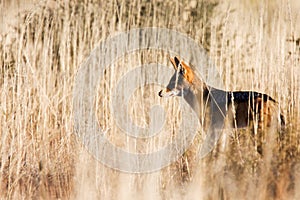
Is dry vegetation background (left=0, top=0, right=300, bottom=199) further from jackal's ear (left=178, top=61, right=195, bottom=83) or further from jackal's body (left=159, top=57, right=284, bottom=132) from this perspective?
jackal's ear (left=178, top=61, right=195, bottom=83)

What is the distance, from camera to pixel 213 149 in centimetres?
410

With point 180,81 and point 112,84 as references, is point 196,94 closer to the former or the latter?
point 180,81

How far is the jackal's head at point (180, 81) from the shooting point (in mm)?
5258

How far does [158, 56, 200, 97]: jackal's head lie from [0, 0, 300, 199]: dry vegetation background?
0.14 m

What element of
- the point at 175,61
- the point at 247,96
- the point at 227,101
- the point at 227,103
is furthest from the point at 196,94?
the point at 247,96

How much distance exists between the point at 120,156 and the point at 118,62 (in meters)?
1.02

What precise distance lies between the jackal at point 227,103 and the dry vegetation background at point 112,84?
118 mm

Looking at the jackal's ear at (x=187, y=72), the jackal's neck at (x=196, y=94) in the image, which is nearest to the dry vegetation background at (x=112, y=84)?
the jackal's ear at (x=187, y=72)

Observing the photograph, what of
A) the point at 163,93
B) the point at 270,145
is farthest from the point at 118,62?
the point at 270,145

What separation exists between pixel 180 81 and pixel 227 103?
82 cm

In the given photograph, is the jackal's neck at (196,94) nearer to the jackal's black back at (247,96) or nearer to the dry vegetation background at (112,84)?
the dry vegetation background at (112,84)

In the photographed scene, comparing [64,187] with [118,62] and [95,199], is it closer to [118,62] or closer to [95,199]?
[95,199]

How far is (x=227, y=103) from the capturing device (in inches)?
198

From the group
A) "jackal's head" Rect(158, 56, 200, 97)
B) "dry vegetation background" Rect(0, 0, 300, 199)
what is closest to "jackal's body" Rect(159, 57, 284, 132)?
"jackal's head" Rect(158, 56, 200, 97)
